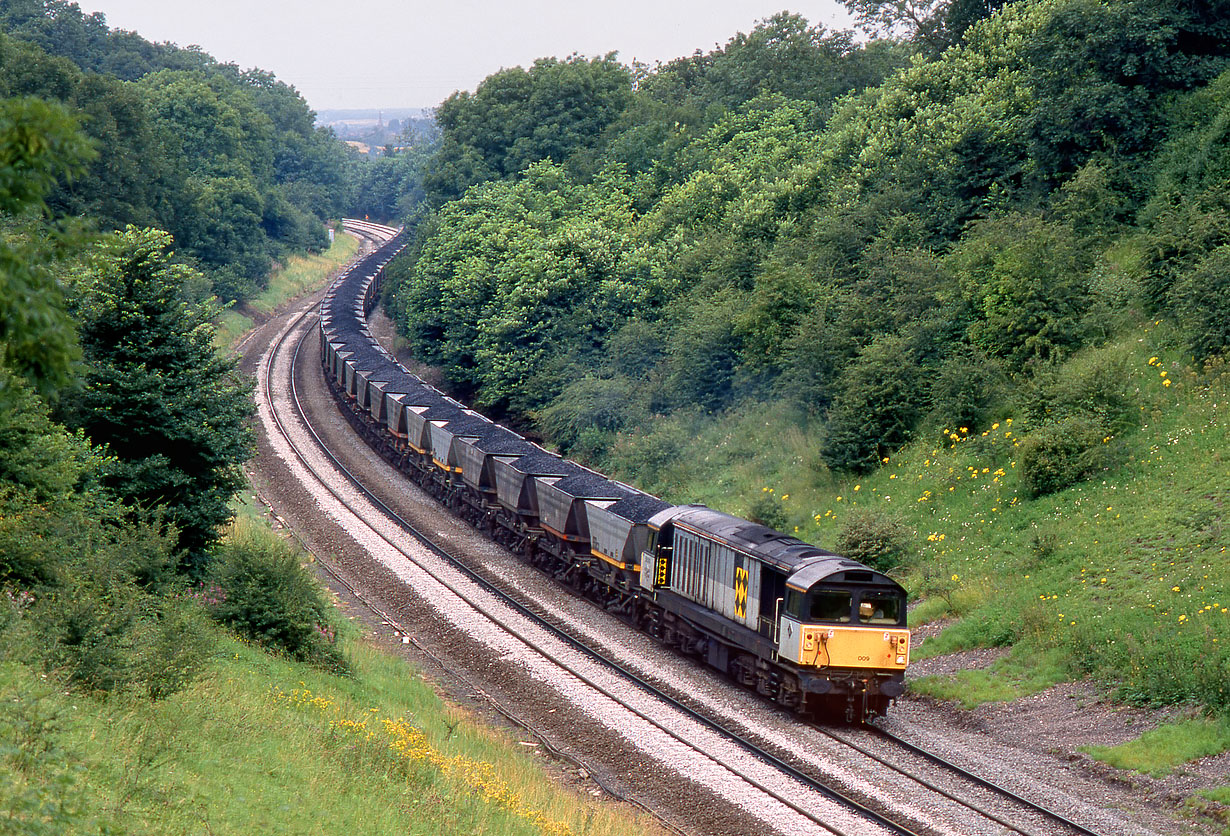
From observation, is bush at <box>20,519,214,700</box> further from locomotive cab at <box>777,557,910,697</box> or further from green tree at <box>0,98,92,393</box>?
locomotive cab at <box>777,557,910,697</box>

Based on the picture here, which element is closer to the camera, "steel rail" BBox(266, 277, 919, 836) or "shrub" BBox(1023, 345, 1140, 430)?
"steel rail" BBox(266, 277, 919, 836)

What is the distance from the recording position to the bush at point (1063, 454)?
25.3m

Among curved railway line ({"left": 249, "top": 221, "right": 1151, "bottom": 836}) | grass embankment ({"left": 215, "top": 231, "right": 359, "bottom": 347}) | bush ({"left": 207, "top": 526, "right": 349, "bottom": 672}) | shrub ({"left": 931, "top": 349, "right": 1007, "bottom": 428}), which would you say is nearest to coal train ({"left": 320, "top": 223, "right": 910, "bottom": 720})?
curved railway line ({"left": 249, "top": 221, "right": 1151, "bottom": 836})

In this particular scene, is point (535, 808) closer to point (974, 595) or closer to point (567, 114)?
point (974, 595)

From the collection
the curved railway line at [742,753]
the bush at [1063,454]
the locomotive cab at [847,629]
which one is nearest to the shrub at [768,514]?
the curved railway line at [742,753]

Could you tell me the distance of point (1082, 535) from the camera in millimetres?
23562

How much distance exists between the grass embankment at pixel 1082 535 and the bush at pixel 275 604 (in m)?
12.0

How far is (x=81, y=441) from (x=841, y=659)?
582 inches

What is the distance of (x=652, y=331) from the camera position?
4472cm

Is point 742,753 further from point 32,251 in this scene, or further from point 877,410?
point 877,410

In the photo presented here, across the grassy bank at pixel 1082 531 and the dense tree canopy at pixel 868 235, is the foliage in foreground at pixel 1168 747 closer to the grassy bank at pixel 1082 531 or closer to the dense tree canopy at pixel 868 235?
the grassy bank at pixel 1082 531

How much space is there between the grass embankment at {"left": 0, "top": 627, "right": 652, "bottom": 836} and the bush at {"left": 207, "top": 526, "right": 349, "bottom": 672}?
135 cm

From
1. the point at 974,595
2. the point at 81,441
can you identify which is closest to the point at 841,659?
the point at 974,595

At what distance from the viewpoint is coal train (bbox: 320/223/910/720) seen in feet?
64.1
